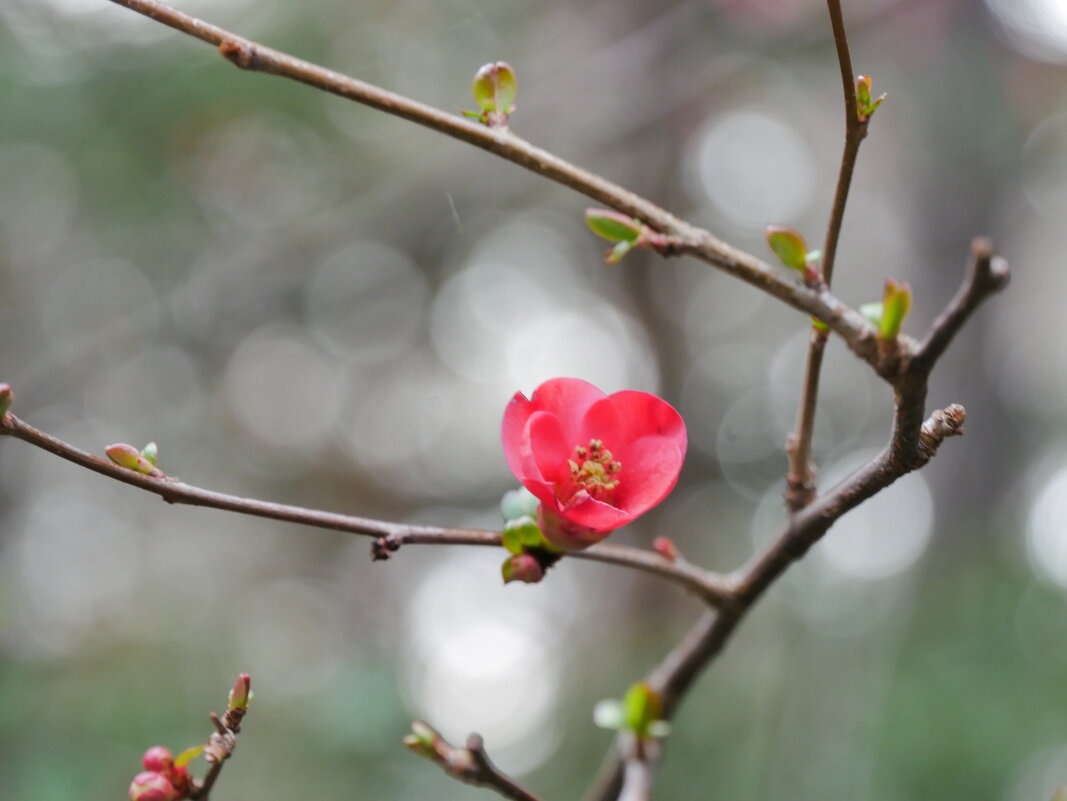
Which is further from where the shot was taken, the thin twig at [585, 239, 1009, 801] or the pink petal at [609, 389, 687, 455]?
the pink petal at [609, 389, 687, 455]

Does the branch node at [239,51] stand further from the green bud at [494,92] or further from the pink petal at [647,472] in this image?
the pink petal at [647,472]

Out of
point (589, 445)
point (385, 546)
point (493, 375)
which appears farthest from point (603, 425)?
point (493, 375)

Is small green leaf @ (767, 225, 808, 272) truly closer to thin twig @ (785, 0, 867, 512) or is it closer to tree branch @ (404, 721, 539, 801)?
thin twig @ (785, 0, 867, 512)

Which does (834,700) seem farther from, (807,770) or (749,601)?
(749,601)

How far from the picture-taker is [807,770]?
44.2 inches

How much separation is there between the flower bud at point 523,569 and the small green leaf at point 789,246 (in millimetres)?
200

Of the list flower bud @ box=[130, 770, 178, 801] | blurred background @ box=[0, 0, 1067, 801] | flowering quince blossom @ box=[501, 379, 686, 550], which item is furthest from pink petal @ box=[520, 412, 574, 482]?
blurred background @ box=[0, 0, 1067, 801]

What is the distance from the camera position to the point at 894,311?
0.33 m

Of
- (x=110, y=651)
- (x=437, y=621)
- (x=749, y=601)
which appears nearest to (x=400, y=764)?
(x=437, y=621)

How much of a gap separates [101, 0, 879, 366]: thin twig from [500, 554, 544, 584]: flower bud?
0.59ft

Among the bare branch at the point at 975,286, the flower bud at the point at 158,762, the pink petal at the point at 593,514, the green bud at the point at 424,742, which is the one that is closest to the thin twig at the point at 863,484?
the bare branch at the point at 975,286

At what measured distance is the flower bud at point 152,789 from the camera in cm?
44

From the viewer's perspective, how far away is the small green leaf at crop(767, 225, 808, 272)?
36 cm

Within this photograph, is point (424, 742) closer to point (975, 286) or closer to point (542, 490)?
point (542, 490)
